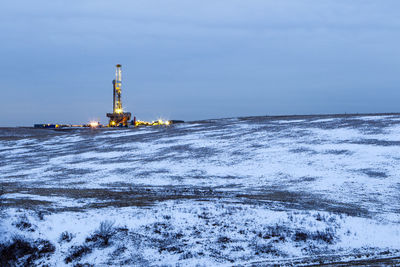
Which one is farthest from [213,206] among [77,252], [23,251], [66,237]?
[23,251]

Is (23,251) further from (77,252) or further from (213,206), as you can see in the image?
(213,206)

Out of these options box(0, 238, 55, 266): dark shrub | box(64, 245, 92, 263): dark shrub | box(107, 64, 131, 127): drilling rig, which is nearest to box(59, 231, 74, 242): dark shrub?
box(0, 238, 55, 266): dark shrub

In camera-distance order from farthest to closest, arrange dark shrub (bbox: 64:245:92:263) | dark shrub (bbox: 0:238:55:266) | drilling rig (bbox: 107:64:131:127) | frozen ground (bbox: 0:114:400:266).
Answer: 1. drilling rig (bbox: 107:64:131:127)
2. frozen ground (bbox: 0:114:400:266)
3. dark shrub (bbox: 64:245:92:263)
4. dark shrub (bbox: 0:238:55:266)

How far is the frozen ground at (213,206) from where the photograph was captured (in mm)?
18172

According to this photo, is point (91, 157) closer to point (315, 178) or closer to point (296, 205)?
point (315, 178)

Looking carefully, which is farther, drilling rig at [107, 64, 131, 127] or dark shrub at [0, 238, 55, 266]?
drilling rig at [107, 64, 131, 127]

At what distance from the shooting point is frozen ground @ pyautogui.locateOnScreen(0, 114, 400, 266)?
18.2 meters

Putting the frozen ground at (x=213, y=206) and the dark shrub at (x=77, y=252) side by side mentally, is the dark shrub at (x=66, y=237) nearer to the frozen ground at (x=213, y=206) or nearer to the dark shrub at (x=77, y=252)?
the frozen ground at (x=213, y=206)

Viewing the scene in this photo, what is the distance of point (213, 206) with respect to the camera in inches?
894

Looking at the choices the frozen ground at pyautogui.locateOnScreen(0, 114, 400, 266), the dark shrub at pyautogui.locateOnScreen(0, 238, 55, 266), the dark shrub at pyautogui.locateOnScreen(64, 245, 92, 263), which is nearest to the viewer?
the dark shrub at pyautogui.locateOnScreen(0, 238, 55, 266)

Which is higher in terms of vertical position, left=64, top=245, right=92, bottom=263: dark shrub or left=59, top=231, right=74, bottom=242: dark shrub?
left=59, top=231, right=74, bottom=242: dark shrub

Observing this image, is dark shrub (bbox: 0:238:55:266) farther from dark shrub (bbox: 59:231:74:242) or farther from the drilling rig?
the drilling rig

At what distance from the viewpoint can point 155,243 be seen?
18859mm

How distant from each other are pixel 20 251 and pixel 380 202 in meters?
21.1
